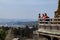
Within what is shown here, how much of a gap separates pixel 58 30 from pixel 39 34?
2.07 m

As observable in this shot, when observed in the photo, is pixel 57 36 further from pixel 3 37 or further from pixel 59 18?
pixel 3 37

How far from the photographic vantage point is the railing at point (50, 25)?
18469mm

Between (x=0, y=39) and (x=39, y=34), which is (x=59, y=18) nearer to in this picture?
(x=39, y=34)

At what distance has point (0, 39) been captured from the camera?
61.0 metres

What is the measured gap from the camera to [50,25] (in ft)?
61.6

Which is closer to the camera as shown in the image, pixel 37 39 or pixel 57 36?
pixel 57 36

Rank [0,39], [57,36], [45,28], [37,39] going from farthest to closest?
[0,39]
[37,39]
[45,28]
[57,36]

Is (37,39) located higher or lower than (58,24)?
lower

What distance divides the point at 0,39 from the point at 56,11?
4131 centimetres

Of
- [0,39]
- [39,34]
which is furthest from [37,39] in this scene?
[0,39]

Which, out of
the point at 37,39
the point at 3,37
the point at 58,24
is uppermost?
the point at 58,24

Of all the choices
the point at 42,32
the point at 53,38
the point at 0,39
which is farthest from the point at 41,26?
the point at 0,39

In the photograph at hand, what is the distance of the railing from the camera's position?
1847 cm

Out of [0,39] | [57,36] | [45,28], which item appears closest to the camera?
[57,36]
